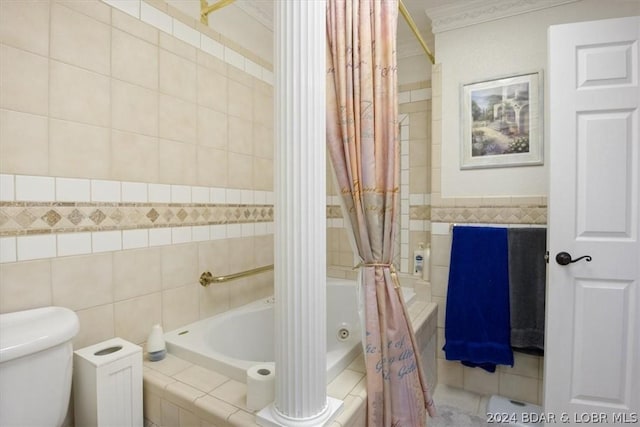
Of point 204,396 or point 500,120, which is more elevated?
point 500,120

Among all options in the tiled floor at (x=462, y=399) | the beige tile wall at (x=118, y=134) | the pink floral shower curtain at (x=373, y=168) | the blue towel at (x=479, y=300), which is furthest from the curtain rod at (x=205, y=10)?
the tiled floor at (x=462, y=399)

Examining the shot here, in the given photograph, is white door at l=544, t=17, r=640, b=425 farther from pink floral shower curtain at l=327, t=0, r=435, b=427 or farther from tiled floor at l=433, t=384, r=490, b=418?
pink floral shower curtain at l=327, t=0, r=435, b=427

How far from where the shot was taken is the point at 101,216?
51.7 inches

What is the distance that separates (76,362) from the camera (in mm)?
1142

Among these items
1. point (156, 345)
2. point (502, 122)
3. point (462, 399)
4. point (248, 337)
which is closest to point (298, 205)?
point (156, 345)

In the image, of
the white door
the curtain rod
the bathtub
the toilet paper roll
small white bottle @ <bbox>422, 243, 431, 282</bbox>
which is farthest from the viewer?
small white bottle @ <bbox>422, 243, 431, 282</bbox>

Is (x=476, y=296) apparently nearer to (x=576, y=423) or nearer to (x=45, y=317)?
(x=576, y=423)

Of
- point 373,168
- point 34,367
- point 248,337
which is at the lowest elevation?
point 248,337

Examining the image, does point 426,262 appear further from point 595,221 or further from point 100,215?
point 100,215

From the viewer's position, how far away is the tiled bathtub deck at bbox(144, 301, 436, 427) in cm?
106

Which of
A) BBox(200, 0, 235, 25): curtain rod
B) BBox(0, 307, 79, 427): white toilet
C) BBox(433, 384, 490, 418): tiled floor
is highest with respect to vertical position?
BBox(200, 0, 235, 25): curtain rod

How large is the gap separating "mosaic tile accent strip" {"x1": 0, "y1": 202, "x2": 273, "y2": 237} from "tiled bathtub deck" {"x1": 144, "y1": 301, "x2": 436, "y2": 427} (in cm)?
62

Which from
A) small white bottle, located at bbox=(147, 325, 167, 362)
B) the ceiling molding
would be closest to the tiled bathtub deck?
small white bottle, located at bbox=(147, 325, 167, 362)

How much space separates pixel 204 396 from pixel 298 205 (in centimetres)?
78
